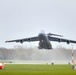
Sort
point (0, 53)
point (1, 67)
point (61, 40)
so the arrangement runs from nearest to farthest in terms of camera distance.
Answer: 1. point (1, 67)
2. point (61, 40)
3. point (0, 53)

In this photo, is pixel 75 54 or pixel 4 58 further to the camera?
pixel 4 58

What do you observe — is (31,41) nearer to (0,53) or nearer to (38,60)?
(38,60)

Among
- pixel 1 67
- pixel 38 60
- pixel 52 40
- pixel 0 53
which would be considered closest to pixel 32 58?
pixel 38 60

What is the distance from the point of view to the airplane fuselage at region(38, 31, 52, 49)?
217ft

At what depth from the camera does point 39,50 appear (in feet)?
244

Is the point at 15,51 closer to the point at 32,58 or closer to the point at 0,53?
the point at 32,58

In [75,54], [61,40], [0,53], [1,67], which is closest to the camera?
[1,67]

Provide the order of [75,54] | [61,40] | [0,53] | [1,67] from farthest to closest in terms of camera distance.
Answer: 1. [0,53]
2. [61,40]
3. [75,54]
4. [1,67]

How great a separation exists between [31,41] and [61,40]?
6468 mm

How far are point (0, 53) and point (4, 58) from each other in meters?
4.01

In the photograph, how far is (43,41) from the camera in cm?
6888

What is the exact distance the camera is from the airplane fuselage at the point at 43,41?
6622 cm

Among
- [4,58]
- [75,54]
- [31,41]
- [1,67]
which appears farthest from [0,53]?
[1,67]

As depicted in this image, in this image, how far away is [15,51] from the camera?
72.9 metres
